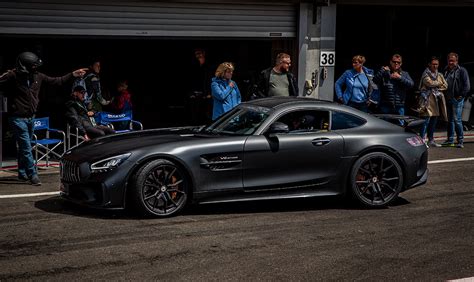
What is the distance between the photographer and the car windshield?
32.7ft

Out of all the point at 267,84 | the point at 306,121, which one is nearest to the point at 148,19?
the point at 267,84

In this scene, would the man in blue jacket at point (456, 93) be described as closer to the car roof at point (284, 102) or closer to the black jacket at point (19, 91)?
the car roof at point (284, 102)

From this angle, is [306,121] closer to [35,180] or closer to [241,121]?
[241,121]

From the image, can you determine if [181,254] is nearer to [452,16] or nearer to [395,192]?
[395,192]

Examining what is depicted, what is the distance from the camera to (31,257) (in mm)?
7566

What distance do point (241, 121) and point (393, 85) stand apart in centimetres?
563

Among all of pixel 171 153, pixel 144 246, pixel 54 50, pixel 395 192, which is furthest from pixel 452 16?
pixel 144 246

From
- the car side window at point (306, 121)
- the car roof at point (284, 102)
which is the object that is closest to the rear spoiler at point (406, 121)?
the car roof at point (284, 102)

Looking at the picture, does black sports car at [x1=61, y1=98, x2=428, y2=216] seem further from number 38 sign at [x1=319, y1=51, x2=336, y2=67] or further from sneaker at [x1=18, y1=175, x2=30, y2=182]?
number 38 sign at [x1=319, y1=51, x2=336, y2=67]

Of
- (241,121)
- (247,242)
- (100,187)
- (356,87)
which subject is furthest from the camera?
(356,87)

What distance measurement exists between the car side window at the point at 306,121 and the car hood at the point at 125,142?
3.27 ft

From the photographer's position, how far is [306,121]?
33.3ft

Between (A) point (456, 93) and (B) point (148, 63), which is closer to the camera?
(A) point (456, 93)

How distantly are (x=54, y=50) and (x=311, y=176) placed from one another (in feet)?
32.8
